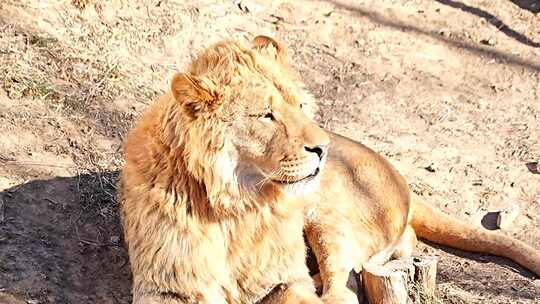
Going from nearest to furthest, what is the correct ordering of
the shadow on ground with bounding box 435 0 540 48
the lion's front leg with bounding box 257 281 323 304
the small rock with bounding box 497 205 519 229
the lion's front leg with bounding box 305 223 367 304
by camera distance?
the lion's front leg with bounding box 257 281 323 304, the lion's front leg with bounding box 305 223 367 304, the small rock with bounding box 497 205 519 229, the shadow on ground with bounding box 435 0 540 48

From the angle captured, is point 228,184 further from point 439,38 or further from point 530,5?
point 530,5

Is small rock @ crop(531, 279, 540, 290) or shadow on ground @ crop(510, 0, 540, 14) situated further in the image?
shadow on ground @ crop(510, 0, 540, 14)

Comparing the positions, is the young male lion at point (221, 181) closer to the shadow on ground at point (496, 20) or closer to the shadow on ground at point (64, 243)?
the shadow on ground at point (64, 243)

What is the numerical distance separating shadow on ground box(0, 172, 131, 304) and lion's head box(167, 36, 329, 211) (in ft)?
3.93

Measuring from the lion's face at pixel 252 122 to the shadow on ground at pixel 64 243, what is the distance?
1314mm

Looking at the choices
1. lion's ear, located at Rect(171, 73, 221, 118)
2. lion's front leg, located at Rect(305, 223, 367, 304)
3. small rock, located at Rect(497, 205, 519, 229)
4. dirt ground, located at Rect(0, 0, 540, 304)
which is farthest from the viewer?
small rock, located at Rect(497, 205, 519, 229)

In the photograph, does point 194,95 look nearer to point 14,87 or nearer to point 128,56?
point 14,87

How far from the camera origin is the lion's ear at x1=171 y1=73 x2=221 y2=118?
378 centimetres

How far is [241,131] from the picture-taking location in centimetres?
393

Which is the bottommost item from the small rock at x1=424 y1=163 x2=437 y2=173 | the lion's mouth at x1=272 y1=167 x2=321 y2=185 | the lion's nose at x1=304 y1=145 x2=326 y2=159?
the small rock at x1=424 y1=163 x2=437 y2=173

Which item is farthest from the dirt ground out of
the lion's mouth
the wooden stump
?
the lion's mouth

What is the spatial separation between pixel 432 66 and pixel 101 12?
10.0ft

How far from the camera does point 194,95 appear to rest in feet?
12.5

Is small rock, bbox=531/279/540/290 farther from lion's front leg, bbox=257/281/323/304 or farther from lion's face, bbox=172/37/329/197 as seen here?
lion's face, bbox=172/37/329/197
